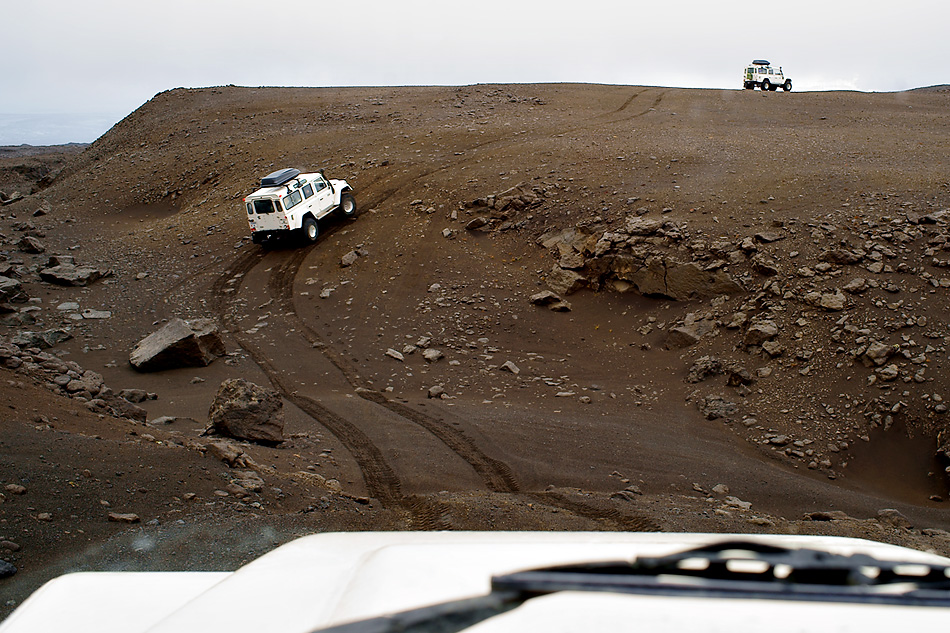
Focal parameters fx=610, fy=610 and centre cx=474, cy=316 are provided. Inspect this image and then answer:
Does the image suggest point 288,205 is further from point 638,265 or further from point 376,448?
point 376,448

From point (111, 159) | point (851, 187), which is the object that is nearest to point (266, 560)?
point (851, 187)

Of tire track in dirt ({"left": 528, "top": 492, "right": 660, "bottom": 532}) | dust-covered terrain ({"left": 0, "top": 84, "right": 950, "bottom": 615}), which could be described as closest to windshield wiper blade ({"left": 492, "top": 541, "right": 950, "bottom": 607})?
dust-covered terrain ({"left": 0, "top": 84, "right": 950, "bottom": 615})

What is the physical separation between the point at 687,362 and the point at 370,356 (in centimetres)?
646

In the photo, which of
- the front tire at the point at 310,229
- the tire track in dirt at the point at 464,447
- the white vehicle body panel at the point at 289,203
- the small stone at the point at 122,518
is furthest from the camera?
Result: the front tire at the point at 310,229

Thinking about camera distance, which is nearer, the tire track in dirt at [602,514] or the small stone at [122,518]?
the small stone at [122,518]

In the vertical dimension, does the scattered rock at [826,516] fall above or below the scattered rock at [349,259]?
below

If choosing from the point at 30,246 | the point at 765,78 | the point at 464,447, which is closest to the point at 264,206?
the point at 30,246

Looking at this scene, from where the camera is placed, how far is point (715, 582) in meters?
1.58

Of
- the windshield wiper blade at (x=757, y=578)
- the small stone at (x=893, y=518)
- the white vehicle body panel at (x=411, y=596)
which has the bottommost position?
the small stone at (x=893, y=518)

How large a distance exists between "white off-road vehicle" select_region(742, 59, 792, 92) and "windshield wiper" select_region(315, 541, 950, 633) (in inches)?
1635

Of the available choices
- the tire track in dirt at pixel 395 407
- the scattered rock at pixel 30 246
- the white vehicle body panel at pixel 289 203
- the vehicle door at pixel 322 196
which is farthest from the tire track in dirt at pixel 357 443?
the scattered rock at pixel 30 246

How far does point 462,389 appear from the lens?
38.1 feet

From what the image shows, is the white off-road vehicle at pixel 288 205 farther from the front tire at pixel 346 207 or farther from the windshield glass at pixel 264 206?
the front tire at pixel 346 207

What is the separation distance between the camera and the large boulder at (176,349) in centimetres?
1245
